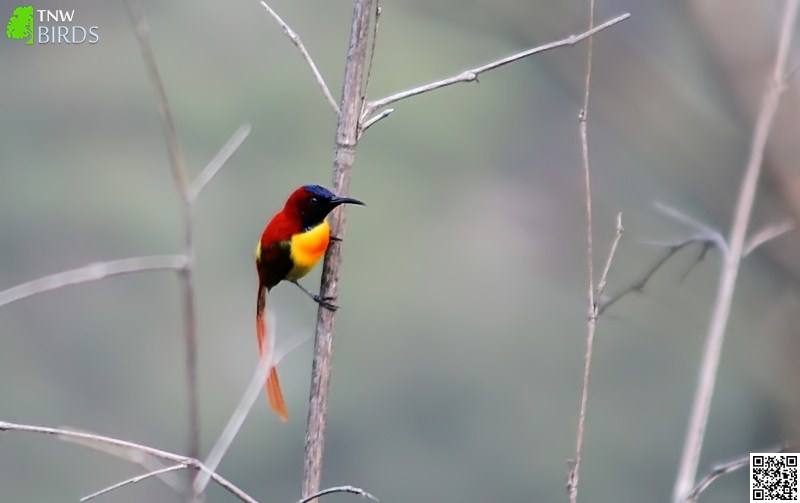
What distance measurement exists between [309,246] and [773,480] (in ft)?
1.74

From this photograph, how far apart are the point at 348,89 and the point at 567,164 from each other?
212 centimetres

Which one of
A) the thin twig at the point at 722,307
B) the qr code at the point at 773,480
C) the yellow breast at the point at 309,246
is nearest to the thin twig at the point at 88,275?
the thin twig at the point at 722,307

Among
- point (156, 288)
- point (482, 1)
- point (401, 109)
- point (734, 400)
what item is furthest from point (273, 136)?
point (734, 400)

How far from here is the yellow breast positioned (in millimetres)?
985

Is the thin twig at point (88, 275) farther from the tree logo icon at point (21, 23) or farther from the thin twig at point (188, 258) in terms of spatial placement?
the tree logo icon at point (21, 23)

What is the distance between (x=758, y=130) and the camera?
1.90 ft

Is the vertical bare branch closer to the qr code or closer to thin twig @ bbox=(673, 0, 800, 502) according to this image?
thin twig @ bbox=(673, 0, 800, 502)

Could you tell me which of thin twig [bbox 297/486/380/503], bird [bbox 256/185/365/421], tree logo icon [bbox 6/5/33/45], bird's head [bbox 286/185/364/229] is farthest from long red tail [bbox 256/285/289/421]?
tree logo icon [bbox 6/5/33/45]

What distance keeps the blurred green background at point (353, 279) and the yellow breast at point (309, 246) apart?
4.82ft

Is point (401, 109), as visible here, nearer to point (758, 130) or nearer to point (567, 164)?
point (567, 164)

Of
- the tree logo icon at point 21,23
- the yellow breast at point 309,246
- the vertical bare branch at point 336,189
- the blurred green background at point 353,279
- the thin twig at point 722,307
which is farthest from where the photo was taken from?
the blurred green background at point 353,279

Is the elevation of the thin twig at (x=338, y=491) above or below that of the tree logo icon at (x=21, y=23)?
below

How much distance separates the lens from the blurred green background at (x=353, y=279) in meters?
2.64

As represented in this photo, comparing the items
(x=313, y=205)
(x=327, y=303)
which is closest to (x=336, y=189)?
(x=327, y=303)
